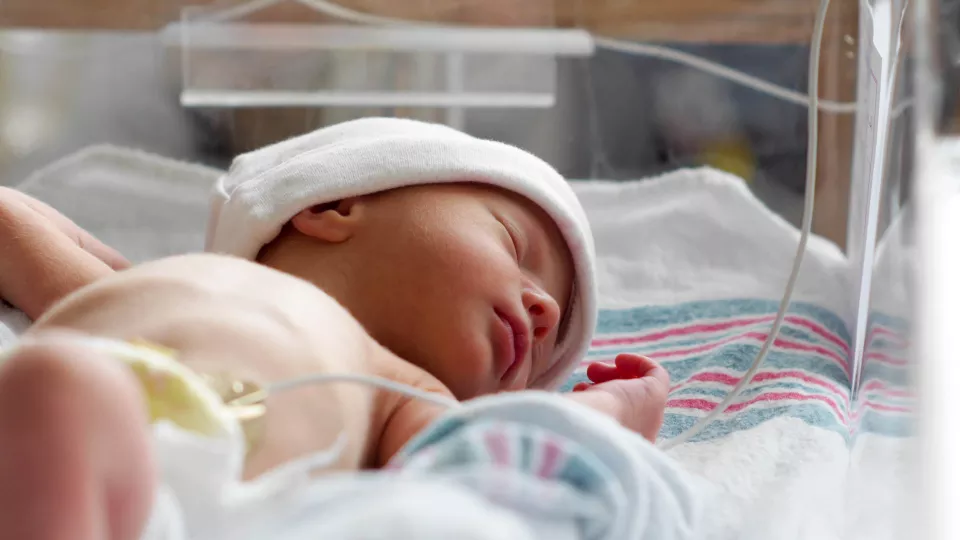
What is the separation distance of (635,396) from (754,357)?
0.31m

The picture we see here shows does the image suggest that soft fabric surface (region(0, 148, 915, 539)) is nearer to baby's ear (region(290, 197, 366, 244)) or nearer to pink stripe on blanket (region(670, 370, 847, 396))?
pink stripe on blanket (region(670, 370, 847, 396))

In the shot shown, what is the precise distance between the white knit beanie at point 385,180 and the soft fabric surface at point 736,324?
15cm

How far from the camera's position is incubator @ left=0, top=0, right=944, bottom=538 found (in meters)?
1.01

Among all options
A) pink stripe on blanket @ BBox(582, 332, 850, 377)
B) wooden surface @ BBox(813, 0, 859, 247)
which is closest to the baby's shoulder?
pink stripe on blanket @ BBox(582, 332, 850, 377)

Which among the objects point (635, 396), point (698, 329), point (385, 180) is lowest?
point (698, 329)

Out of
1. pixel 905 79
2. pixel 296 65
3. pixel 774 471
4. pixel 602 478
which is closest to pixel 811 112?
pixel 905 79

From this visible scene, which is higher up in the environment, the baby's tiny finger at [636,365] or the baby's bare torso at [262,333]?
the baby's bare torso at [262,333]

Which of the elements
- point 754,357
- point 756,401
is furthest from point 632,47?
point 756,401

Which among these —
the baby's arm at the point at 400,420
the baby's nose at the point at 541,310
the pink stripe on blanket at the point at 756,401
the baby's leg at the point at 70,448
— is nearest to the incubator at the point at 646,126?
the pink stripe on blanket at the point at 756,401

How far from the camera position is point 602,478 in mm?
558

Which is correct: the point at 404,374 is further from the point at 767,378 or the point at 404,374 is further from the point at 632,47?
the point at 632,47

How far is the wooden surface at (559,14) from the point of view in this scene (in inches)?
65.3

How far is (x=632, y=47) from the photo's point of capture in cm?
171

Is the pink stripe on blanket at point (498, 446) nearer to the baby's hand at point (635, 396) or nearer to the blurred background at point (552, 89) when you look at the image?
the baby's hand at point (635, 396)
